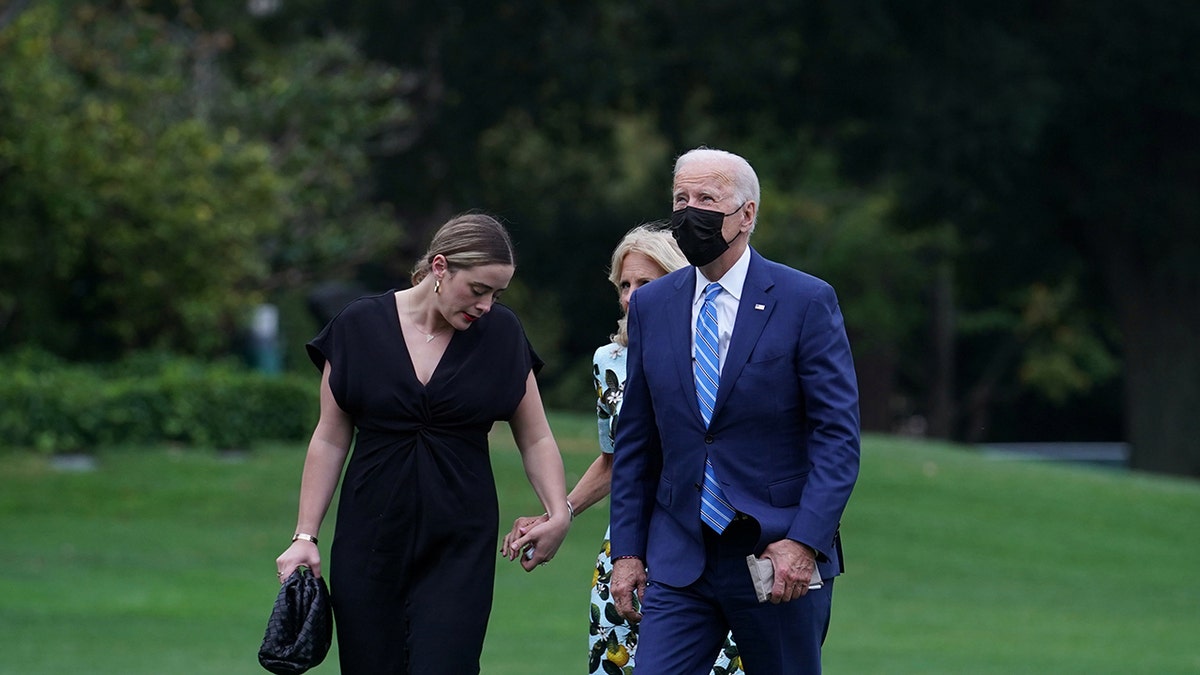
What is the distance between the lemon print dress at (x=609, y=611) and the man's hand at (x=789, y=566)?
1.27 m

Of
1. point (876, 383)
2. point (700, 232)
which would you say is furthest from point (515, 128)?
point (700, 232)

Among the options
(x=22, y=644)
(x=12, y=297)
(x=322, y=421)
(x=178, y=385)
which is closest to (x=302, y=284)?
(x=12, y=297)

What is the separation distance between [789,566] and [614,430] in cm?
150

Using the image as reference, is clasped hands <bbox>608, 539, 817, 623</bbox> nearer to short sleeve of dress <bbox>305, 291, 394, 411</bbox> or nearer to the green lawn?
short sleeve of dress <bbox>305, 291, 394, 411</bbox>

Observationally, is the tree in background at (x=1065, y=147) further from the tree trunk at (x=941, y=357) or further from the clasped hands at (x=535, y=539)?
the clasped hands at (x=535, y=539)

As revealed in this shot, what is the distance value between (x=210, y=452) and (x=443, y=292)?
15.6m

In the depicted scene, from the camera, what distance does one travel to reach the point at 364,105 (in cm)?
2716

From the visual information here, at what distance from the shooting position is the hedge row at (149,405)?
18.9 metres

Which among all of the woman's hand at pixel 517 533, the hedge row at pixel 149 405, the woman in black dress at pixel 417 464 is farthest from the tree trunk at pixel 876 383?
the woman in black dress at pixel 417 464

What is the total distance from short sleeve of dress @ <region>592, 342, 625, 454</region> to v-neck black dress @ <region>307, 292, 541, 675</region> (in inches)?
30.4

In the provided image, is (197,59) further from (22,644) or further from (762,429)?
(762,429)

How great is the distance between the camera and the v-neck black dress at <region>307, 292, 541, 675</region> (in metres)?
5.15

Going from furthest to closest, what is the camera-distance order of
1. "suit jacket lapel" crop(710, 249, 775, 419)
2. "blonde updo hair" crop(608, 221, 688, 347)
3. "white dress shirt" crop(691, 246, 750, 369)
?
"blonde updo hair" crop(608, 221, 688, 347), "white dress shirt" crop(691, 246, 750, 369), "suit jacket lapel" crop(710, 249, 775, 419)

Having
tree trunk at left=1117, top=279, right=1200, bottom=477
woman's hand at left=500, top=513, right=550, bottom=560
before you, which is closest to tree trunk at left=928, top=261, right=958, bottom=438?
tree trunk at left=1117, top=279, right=1200, bottom=477
